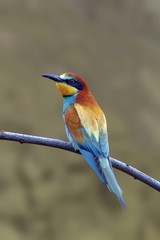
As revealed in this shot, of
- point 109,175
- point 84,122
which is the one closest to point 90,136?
point 84,122

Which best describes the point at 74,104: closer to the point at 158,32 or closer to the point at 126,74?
the point at 126,74

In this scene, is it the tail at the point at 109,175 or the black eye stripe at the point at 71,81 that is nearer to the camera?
the tail at the point at 109,175

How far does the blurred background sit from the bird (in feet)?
6.85

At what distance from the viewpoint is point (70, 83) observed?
163cm

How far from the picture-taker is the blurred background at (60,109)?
143 inches

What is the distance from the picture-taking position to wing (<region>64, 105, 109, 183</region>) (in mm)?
1533

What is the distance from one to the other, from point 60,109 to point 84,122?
7.82 ft

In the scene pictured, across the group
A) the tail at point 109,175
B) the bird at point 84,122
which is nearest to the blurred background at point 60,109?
the bird at point 84,122

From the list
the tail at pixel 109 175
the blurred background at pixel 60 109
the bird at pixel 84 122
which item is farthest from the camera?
the blurred background at pixel 60 109

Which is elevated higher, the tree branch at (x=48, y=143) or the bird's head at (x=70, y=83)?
the bird's head at (x=70, y=83)

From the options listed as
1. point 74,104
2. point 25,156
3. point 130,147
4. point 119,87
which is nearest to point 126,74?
point 119,87

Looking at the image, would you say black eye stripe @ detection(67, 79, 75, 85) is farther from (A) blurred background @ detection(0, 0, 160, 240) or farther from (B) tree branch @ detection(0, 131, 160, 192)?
(A) blurred background @ detection(0, 0, 160, 240)

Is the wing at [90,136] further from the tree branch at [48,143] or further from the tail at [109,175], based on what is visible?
the tree branch at [48,143]

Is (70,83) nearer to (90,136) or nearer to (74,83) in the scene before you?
(74,83)
